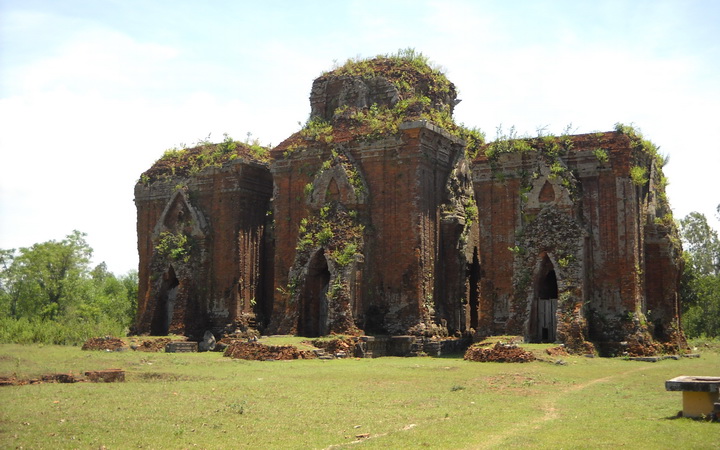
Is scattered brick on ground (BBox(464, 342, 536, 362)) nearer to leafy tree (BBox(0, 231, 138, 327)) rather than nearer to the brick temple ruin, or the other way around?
the brick temple ruin

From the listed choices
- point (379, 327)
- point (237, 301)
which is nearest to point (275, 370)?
A: point (379, 327)

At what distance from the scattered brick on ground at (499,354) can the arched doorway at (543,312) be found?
299cm

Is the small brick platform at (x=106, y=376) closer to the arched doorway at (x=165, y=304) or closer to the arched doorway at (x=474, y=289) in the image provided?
the arched doorway at (x=165, y=304)

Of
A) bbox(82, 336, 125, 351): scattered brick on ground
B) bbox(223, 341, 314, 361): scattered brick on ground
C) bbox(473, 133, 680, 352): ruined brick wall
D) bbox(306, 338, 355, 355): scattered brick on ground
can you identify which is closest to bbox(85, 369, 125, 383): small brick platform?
bbox(223, 341, 314, 361): scattered brick on ground

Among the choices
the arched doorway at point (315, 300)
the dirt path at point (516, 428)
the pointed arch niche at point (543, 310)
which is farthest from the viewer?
the arched doorway at point (315, 300)

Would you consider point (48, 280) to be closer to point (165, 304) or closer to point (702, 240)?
point (165, 304)

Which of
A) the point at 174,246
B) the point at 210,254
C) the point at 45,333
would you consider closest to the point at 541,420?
the point at 210,254

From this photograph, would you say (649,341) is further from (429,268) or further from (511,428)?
(511,428)

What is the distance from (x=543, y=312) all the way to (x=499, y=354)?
4015 millimetres

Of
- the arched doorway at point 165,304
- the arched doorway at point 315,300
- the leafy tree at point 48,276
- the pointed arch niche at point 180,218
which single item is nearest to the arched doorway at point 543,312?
the arched doorway at point 315,300

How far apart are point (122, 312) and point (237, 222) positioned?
20044mm

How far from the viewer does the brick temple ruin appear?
21.5 m

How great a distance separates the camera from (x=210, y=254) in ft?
90.2

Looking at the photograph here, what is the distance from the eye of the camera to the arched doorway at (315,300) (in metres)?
23.8
